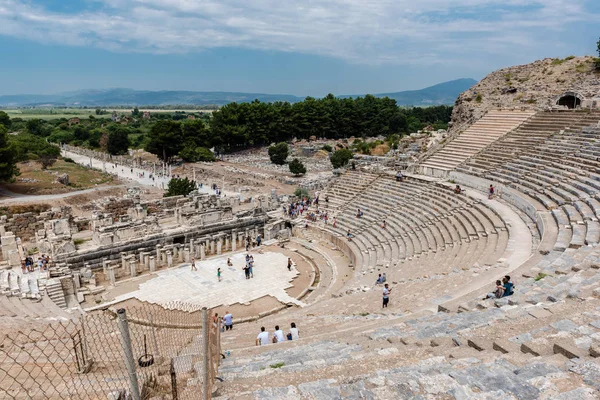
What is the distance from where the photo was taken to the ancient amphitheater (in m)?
5.67

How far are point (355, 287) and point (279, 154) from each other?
3814 cm

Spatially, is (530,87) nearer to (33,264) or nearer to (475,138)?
(475,138)

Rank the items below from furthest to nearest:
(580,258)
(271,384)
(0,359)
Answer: (580,258) → (0,359) → (271,384)

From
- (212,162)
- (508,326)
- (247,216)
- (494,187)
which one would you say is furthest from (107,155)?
(508,326)

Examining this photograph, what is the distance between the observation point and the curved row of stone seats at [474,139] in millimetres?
30370

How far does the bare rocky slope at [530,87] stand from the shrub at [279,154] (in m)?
21.1

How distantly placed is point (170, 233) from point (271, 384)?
20.0 metres

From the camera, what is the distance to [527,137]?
94.8ft

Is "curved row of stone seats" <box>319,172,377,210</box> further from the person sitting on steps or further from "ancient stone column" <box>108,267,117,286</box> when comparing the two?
the person sitting on steps

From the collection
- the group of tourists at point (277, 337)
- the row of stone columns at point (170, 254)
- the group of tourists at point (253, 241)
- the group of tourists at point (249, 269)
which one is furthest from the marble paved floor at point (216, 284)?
the group of tourists at point (277, 337)

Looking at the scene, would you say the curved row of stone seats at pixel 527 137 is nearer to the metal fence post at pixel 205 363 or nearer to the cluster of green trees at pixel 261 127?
the metal fence post at pixel 205 363

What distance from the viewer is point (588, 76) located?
119ft

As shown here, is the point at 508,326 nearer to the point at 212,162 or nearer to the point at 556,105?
the point at 556,105

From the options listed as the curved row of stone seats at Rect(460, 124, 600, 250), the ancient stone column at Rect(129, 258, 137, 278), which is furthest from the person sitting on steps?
the ancient stone column at Rect(129, 258, 137, 278)
